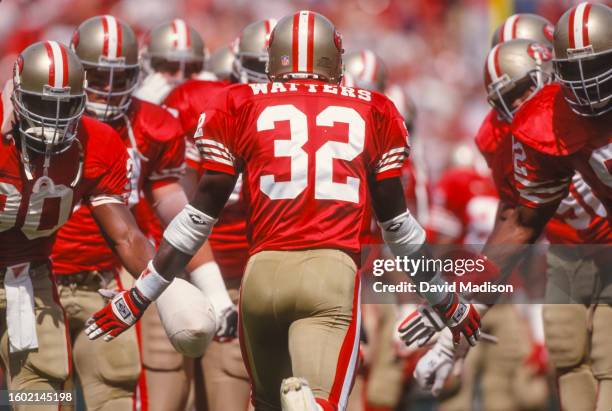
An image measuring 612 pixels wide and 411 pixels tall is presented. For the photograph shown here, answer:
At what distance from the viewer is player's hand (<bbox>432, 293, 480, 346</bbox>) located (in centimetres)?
462

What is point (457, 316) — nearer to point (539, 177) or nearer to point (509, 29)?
point (539, 177)

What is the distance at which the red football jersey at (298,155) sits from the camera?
423 centimetres

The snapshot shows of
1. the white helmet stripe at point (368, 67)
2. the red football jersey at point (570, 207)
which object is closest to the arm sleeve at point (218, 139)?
the red football jersey at point (570, 207)

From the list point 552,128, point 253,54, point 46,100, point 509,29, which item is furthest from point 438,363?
point 509,29

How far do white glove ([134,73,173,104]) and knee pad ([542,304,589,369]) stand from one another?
253cm

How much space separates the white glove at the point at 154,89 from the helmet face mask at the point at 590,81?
106 inches

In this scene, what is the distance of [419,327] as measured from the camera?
16.1 feet

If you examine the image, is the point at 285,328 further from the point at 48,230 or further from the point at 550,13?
the point at 550,13

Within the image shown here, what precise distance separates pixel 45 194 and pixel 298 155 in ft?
3.83

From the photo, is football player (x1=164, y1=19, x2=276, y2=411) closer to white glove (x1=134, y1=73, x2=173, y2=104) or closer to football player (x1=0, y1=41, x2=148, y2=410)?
white glove (x1=134, y1=73, x2=173, y2=104)

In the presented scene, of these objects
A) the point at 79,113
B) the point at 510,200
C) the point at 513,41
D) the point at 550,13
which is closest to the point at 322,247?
the point at 79,113

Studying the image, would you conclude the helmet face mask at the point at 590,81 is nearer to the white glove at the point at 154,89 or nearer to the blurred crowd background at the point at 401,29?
the white glove at the point at 154,89

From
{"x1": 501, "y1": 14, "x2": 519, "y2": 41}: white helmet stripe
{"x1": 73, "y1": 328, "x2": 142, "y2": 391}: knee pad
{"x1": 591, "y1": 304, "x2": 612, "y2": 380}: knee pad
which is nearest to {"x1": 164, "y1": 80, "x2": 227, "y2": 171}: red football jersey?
{"x1": 73, "y1": 328, "x2": 142, "y2": 391}: knee pad

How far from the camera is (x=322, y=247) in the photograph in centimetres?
424
